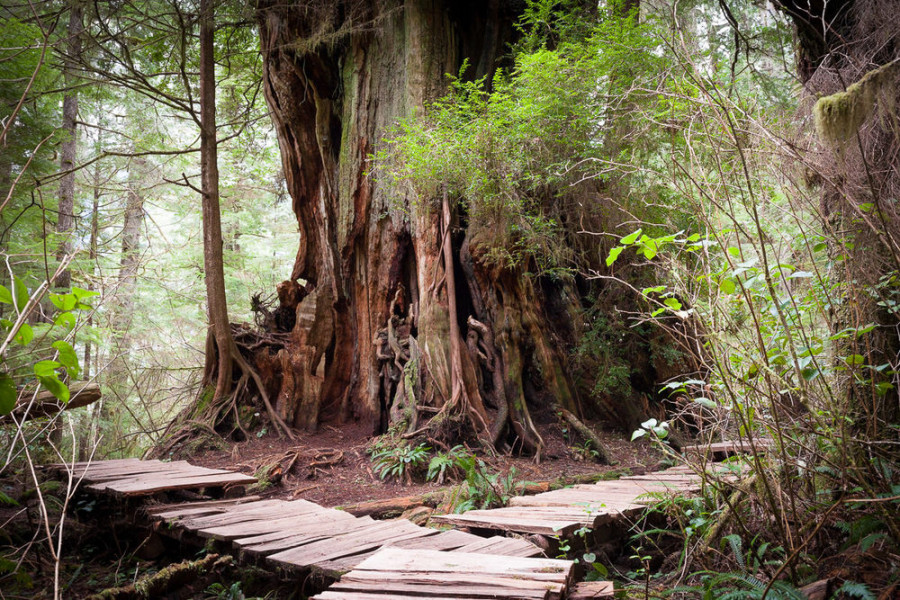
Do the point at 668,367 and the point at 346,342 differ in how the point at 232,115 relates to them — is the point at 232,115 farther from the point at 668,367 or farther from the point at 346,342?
the point at 668,367

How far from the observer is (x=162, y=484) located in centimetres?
472

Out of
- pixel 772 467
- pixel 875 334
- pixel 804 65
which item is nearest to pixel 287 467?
pixel 772 467

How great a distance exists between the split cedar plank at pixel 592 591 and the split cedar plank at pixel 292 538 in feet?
5.11

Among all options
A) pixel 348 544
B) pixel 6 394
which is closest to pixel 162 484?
pixel 348 544

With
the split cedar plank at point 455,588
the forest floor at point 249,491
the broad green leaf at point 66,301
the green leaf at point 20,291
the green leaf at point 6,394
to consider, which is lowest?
the forest floor at point 249,491

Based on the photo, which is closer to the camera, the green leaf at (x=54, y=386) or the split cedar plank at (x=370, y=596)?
the green leaf at (x=54, y=386)

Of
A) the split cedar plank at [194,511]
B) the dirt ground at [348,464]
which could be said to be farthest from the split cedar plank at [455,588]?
the dirt ground at [348,464]

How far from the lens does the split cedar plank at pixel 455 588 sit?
2.42 m

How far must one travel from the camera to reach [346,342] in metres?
9.16

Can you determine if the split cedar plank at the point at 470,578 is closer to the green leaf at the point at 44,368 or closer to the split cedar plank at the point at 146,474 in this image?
the green leaf at the point at 44,368

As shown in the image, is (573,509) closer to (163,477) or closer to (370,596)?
(370,596)

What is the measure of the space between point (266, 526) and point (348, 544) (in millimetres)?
784

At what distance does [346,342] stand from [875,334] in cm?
727

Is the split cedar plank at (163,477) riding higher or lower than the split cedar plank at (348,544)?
higher
